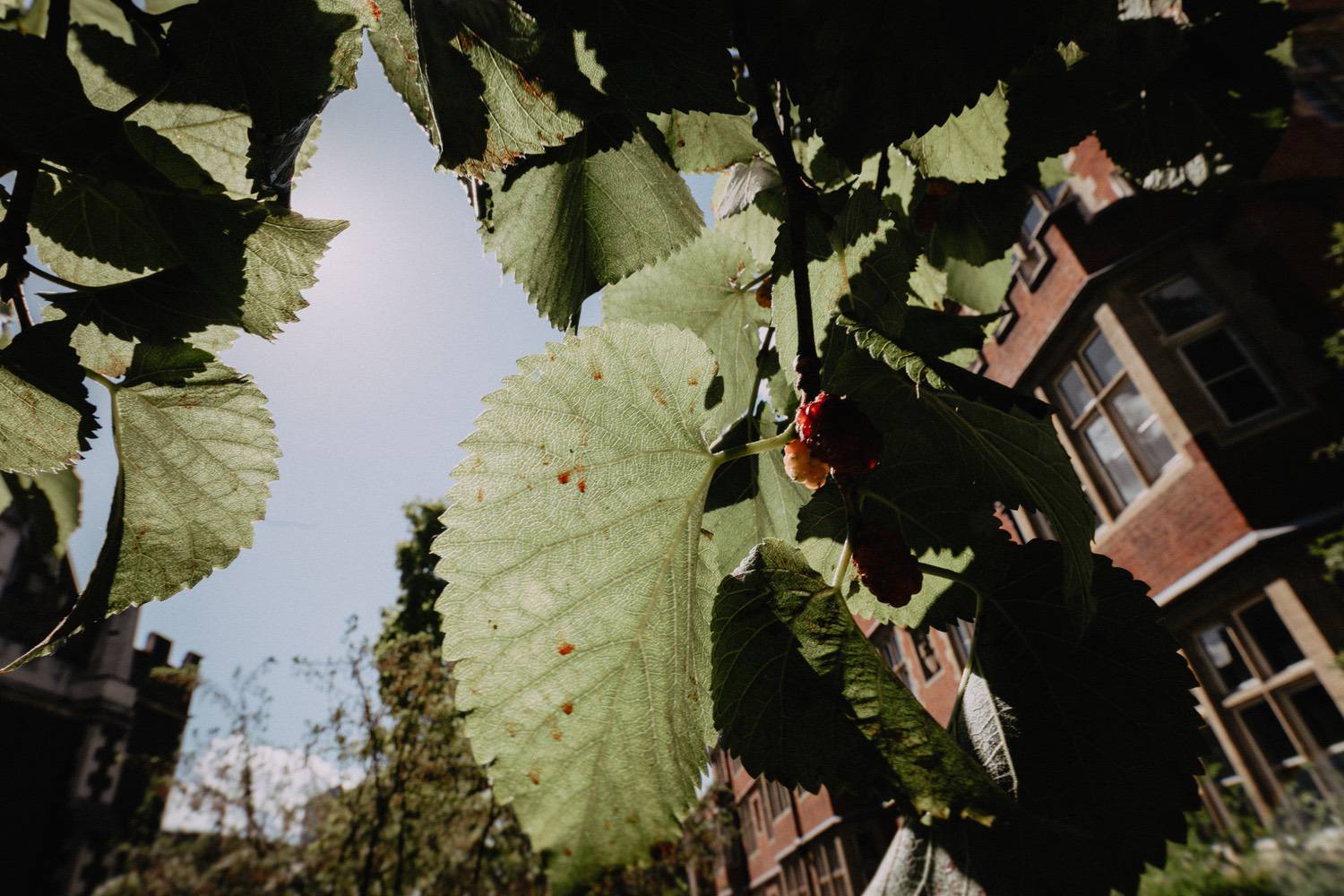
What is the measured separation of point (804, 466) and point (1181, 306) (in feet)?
33.8

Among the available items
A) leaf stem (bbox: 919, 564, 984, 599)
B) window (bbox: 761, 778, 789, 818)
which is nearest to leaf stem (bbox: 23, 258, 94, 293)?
leaf stem (bbox: 919, 564, 984, 599)

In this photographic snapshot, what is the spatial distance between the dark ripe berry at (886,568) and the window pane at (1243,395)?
955 centimetres

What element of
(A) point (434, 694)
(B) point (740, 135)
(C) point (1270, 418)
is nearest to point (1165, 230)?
(C) point (1270, 418)

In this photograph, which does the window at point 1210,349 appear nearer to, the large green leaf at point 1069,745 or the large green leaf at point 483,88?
the large green leaf at point 1069,745

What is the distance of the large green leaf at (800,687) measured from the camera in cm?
59

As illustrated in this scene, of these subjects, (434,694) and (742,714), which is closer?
(742,714)

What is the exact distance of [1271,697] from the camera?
24.1 ft

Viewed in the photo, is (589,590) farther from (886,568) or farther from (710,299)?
(710,299)

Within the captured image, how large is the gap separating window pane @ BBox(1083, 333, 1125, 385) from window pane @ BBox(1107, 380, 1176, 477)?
297mm

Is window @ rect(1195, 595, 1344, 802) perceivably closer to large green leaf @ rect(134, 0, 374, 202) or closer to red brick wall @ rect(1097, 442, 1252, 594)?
red brick wall @ rect(1097, 442, 1252, 594)

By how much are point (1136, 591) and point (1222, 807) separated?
32.6 ft

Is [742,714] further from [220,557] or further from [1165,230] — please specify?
[1165,230]

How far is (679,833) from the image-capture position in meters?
0.67

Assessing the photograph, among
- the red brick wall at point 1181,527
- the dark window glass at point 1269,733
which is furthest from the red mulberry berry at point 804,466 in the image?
the dark window glass at point 1269,733
